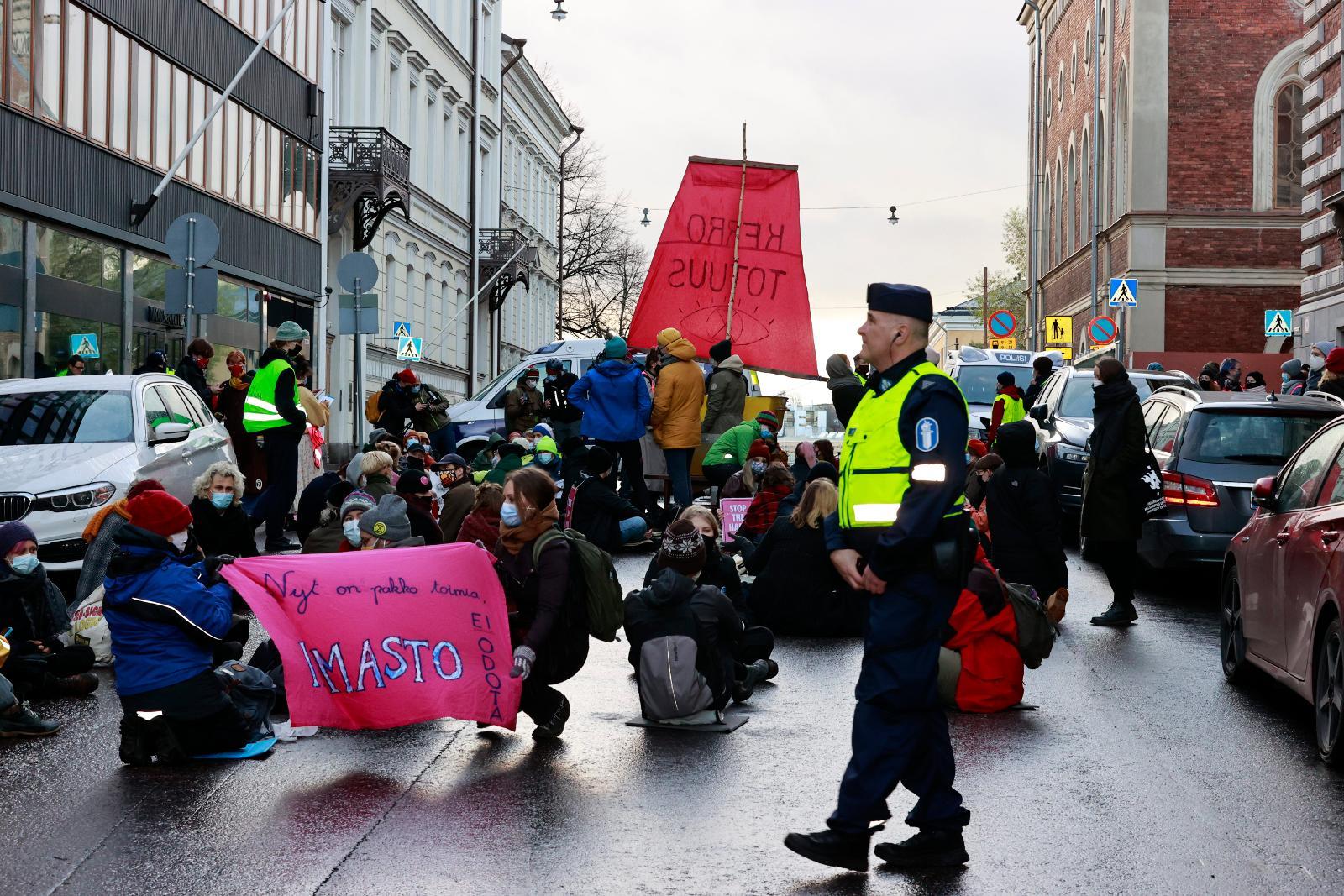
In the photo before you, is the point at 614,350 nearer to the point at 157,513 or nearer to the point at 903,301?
the point at 157,513

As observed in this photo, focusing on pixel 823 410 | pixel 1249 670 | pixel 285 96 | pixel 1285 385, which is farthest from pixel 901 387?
pixel 285 96

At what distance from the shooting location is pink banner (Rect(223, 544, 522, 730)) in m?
8.29

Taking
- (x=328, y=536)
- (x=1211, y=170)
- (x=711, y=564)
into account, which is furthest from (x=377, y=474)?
(x=1211, y=170)

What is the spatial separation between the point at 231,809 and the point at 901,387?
3.00 meters

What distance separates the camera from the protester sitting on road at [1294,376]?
22.4 metres

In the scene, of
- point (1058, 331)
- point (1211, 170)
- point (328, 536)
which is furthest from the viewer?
point (1211, 170)

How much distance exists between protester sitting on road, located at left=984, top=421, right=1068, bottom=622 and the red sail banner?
21.5ft

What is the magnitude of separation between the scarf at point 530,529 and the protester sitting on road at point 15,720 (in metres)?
2.28

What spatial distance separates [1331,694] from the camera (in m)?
8.11

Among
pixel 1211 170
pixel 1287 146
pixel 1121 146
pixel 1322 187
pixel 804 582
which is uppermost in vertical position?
pixel 1121 146

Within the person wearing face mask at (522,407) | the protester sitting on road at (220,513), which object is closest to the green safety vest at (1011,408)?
the person wearing face mask at (522,407)

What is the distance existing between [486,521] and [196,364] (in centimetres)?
879

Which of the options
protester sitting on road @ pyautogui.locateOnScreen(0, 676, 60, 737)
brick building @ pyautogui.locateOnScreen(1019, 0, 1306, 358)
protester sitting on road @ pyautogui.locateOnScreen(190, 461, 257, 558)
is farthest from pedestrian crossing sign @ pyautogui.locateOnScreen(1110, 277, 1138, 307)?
protester sitting on road @ pyautogui.locateOnScreen(0, 676, 60, 737)

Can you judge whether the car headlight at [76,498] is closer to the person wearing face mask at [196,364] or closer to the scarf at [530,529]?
the person wearing face mask at [196,364]
